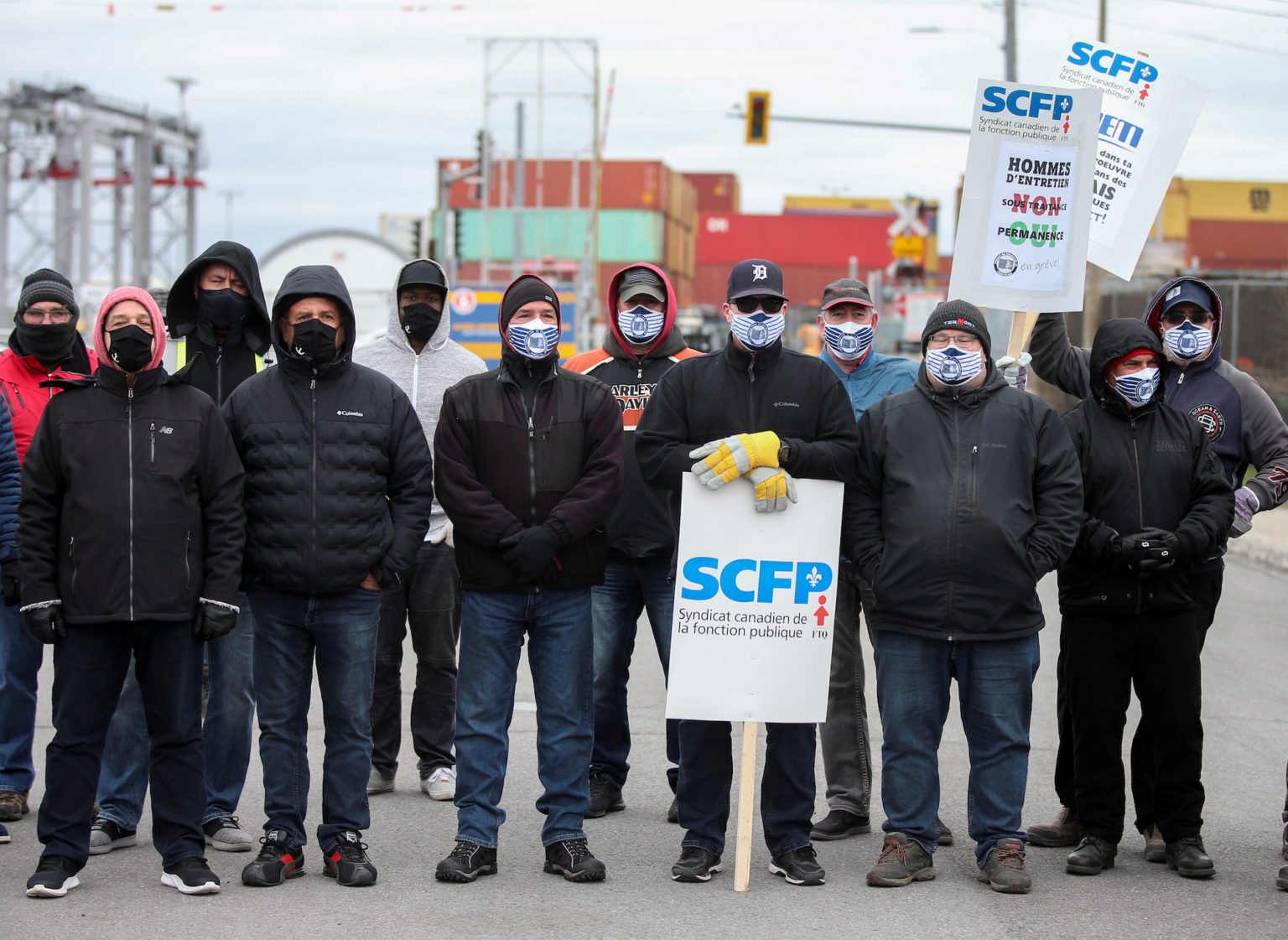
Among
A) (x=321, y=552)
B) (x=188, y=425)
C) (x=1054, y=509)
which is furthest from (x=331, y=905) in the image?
(x=1054, y=509)

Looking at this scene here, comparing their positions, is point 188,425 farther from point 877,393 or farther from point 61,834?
point 877,393

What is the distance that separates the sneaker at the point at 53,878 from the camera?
17.8ft

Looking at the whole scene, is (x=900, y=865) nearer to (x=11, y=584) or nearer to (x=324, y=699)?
(x=324, y=699)

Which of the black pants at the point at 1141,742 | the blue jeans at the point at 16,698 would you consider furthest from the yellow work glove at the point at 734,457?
the blue jeans at the point at 16,698

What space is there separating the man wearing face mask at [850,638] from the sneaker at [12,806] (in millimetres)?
3284

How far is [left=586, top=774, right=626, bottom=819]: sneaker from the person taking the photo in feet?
22.2

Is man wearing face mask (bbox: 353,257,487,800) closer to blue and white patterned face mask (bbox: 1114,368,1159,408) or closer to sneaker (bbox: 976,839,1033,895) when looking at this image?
sneaker (bbox: 976,839,1033,895)

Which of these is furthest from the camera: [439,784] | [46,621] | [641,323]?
[439,784]

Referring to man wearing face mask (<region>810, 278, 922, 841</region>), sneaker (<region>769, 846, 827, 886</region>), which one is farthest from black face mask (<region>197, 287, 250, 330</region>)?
sneaker (<region>769, 846, 827, 886</region>)

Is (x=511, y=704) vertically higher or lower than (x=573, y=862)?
higher

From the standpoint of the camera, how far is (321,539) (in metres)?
5.67

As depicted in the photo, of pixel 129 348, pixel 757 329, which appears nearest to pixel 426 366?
pixel 129 348

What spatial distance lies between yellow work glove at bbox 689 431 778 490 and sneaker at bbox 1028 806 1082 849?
2.00 metres

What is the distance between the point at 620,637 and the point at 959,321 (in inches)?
80.9
